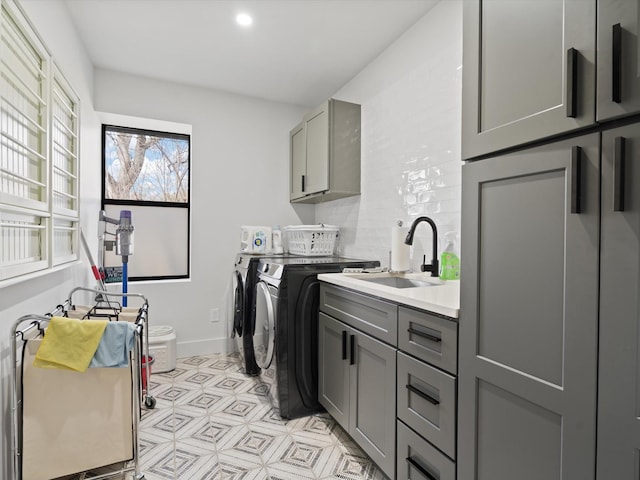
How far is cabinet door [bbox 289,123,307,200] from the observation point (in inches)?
132

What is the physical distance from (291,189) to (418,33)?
1.86m

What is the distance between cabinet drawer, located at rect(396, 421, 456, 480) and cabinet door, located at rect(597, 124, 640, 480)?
21.2 inches

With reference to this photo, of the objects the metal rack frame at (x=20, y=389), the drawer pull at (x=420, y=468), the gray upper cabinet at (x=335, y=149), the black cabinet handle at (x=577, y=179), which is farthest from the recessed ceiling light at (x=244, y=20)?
the drawer pull at (x=420, y=468)

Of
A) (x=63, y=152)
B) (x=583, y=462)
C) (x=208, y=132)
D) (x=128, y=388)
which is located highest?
(x=208, y=132)

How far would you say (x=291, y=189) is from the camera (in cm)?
370

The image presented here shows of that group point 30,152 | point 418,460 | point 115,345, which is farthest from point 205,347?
point 418,460

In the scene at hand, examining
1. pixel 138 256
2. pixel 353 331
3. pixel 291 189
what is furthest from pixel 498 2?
pixel 138 256

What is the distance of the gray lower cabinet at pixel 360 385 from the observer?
5.10 feet

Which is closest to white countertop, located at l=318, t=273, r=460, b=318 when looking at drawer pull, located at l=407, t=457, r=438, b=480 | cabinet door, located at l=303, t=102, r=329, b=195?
drawer pull, located at l=407, t=457, r=438, b=480

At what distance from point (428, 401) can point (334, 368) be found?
785mm

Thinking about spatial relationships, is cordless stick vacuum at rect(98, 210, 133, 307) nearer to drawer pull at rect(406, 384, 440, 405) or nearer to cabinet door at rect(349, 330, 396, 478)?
cabinet door at rect(349, 330, 396, 478)

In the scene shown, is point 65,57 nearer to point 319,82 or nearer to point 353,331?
point 319,82

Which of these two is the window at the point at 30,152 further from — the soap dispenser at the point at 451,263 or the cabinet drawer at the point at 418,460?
the soap dispenser at the point at 451,263

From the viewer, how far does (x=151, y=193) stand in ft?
11.0
